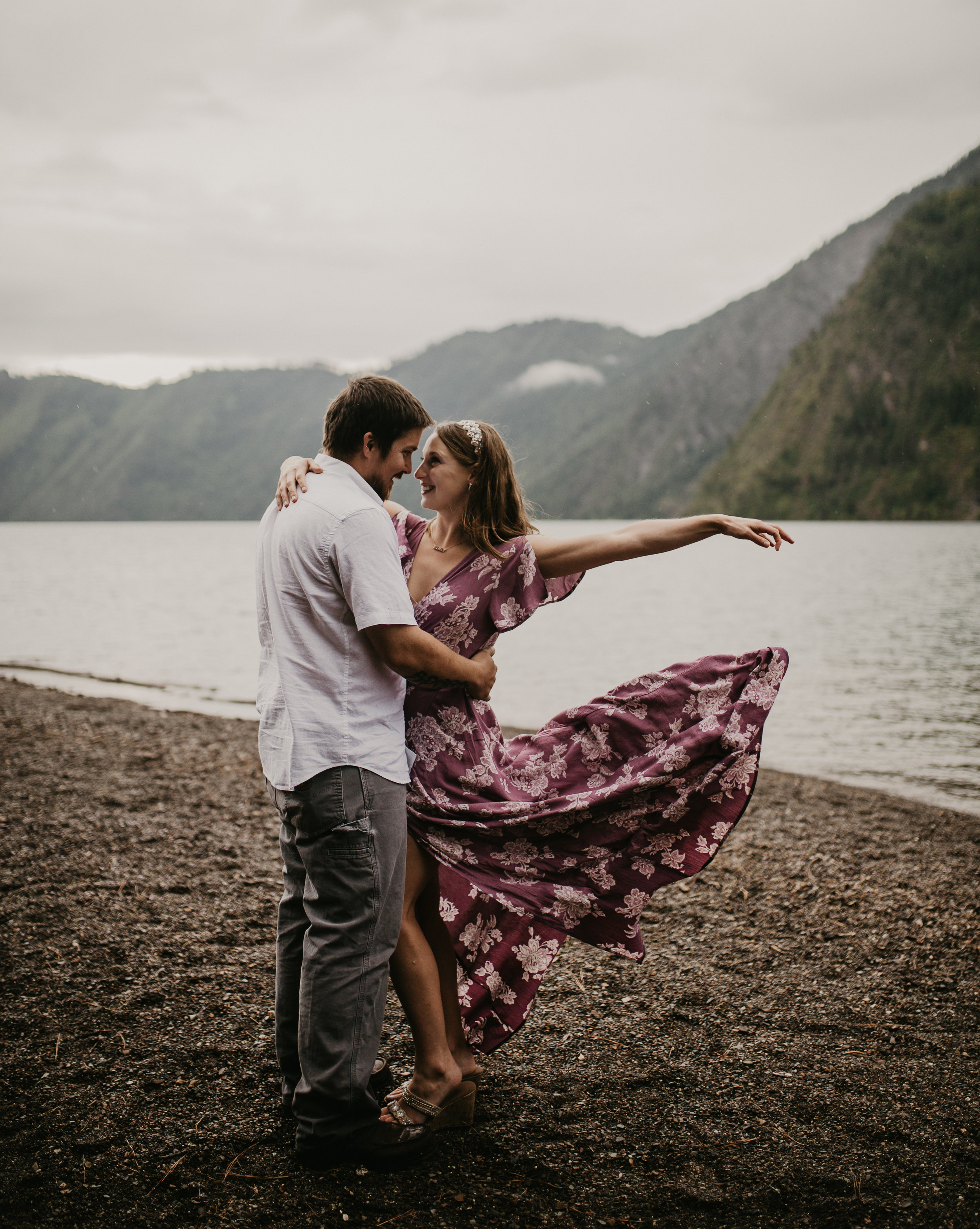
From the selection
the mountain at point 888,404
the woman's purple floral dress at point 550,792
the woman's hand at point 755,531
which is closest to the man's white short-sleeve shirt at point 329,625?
the woman's purple floral dress at point 550,792

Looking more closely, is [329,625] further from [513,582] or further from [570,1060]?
[570,1060]

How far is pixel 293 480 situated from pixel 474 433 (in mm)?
700

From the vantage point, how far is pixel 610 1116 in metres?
3.74

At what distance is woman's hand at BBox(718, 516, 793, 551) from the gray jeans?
1450 millimetres

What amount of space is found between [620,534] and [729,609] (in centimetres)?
3946

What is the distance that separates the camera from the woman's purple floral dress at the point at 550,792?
11.1ft

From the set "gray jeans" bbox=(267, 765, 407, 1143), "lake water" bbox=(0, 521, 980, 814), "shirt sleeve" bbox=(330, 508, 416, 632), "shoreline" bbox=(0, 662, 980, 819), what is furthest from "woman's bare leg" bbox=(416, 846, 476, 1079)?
"lake water" bbox=(0, 521, 980, 814)

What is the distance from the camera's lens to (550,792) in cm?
362

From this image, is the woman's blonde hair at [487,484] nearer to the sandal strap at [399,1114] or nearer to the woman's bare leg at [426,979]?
the woman's bare leg at [426,979]

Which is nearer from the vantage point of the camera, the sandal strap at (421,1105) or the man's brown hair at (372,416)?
the man's brown hair at (372,416)

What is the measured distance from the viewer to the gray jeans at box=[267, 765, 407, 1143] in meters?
3.01

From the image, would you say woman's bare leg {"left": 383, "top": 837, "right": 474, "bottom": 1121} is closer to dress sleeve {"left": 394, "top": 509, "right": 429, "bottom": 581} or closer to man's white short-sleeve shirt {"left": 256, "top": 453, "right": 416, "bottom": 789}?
man's white short-sleeve shirt {"left": 256, "top": 453, "right": 416, "bottom": 789}

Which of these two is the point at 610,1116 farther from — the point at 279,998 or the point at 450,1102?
the point at 279,998

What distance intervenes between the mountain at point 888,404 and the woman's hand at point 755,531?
14395 cm
